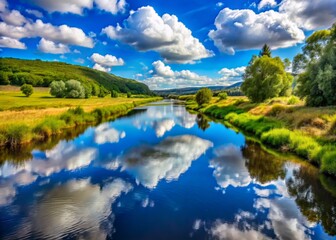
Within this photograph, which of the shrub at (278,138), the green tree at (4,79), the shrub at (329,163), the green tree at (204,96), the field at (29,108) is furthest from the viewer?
the green tree at (4,79)

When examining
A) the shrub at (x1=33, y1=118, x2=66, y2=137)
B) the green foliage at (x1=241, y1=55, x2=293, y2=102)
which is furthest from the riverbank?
the shrub at (x1=33, y1=118, x2=66, y2=137)

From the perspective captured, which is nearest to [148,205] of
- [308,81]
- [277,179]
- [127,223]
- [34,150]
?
[127,223]

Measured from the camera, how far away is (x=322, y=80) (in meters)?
23.9

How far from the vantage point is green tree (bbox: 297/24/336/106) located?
23.0m

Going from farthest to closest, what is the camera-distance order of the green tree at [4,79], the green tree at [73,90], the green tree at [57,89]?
the green tree at [4,79] → the green tree at [73,90] → the green tree at [57,89]

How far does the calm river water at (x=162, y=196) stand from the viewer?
27.4ft

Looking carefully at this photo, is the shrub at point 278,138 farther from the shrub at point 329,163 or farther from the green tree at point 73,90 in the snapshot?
the green tree at point 73,90

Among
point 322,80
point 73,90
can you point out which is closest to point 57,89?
point 73,90

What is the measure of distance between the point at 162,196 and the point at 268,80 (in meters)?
38.9

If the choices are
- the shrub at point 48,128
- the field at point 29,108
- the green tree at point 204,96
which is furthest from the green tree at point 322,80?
the green tree at point 204,96

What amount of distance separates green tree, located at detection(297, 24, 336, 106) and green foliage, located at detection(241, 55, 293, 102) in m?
14.6

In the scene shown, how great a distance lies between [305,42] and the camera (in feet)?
121

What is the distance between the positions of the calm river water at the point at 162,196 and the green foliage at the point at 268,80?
28497 millimetres

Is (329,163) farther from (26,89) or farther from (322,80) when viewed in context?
(26,89)
